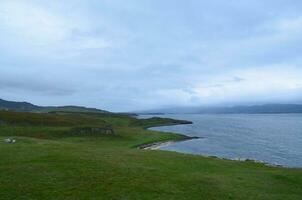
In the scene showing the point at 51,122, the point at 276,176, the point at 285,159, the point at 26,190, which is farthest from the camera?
the point at 51,122

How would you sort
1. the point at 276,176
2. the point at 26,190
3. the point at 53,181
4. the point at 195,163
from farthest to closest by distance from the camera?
the point at 195,163 < the point at 276,176 < the point at 53,181 < the point at 26,190

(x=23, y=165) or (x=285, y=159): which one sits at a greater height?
(x=23, y=165)

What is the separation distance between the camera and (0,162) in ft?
113

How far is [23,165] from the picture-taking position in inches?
1304

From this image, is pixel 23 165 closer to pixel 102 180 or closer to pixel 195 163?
pixel 102 180

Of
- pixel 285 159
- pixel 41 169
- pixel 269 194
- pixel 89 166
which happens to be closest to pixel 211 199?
pixel 269 194

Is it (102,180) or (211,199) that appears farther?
(102,180)

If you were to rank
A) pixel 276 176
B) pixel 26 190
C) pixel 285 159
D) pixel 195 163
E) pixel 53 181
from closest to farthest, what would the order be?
pixel 26 190, pixel 53 181, pixel 276 176, pixel 195 163, pixel 285 159

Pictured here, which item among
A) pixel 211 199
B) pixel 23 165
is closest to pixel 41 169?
pixel 23 165

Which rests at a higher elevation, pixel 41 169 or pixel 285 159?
pixel 41 169

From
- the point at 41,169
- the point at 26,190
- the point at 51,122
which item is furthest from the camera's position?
the point at 51,122

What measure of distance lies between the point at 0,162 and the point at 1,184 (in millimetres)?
7361

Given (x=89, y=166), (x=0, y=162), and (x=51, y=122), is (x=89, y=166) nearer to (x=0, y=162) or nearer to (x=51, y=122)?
(x=0, y=162)

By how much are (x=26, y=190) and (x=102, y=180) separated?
19.5 ft
